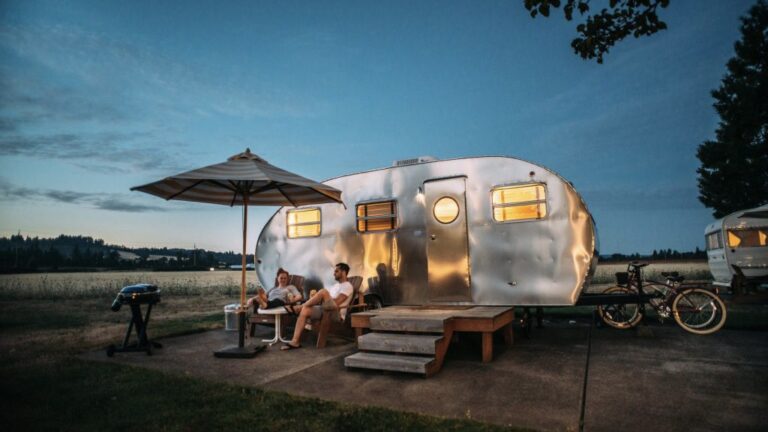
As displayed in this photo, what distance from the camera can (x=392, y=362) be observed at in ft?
15.0

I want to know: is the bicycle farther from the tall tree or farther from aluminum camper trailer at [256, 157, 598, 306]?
the tall tree

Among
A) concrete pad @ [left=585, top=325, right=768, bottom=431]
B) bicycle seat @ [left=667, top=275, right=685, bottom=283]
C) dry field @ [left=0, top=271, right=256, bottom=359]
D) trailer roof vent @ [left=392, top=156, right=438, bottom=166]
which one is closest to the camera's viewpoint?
concrete pad @ [left=585, top=325, right=768, bottom=431]

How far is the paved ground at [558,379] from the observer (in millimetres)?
3295

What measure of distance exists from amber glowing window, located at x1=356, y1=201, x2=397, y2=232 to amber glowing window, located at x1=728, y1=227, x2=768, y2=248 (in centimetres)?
960

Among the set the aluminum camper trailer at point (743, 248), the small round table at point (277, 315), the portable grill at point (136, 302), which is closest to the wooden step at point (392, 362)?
the small round table at point (277, 315)

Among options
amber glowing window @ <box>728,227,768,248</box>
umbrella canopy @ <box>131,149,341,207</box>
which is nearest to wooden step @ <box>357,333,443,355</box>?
umbrella canopy @ <box>131,149,341,207</box>

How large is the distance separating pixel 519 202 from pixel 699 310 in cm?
350

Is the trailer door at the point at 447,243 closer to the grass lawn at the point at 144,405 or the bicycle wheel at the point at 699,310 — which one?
the grass lawn at the point at 144,405

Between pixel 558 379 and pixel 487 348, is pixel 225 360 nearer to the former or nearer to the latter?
pixel 487 348

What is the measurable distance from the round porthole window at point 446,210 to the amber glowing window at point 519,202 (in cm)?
62

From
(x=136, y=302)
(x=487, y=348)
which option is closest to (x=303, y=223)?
(x=136, y=302)

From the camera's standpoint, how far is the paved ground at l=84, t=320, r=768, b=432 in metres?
3.29

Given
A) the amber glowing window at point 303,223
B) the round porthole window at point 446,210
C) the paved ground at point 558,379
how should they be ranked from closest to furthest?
the paved ground at point 558,379
the round porthole window at point 446,210
the amber glowing window at point 303,223

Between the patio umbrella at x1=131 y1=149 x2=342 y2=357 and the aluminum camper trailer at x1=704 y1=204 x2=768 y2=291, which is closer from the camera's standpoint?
the patio umbrella at x1=131 y1=149 x2=342 y2=357
